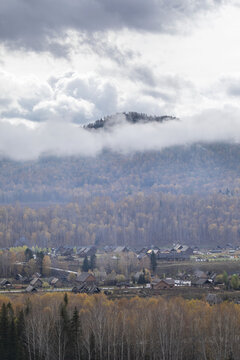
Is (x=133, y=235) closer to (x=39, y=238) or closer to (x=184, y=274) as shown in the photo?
(x=39, y=238)

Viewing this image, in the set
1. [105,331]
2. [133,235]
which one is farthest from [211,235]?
[105,331]

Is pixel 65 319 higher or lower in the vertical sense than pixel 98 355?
higher

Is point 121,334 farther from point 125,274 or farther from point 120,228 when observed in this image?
point 120,228

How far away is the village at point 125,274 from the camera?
84.6m

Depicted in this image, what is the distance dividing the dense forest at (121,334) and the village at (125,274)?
18.4 m

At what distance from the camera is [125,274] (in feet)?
339

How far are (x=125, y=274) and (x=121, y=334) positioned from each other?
51023mm

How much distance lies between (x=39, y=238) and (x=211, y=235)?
5847 centimetres

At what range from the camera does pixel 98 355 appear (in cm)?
5075

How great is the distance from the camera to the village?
8462cm

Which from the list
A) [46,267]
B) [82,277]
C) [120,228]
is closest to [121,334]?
[82,277]

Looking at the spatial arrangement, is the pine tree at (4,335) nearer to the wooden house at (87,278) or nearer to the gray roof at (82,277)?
the wooden house at (87,278)

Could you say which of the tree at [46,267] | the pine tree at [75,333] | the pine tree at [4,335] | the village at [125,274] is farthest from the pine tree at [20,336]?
the tree at [46,267]

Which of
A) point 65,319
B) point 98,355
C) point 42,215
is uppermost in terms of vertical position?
point 42,215
